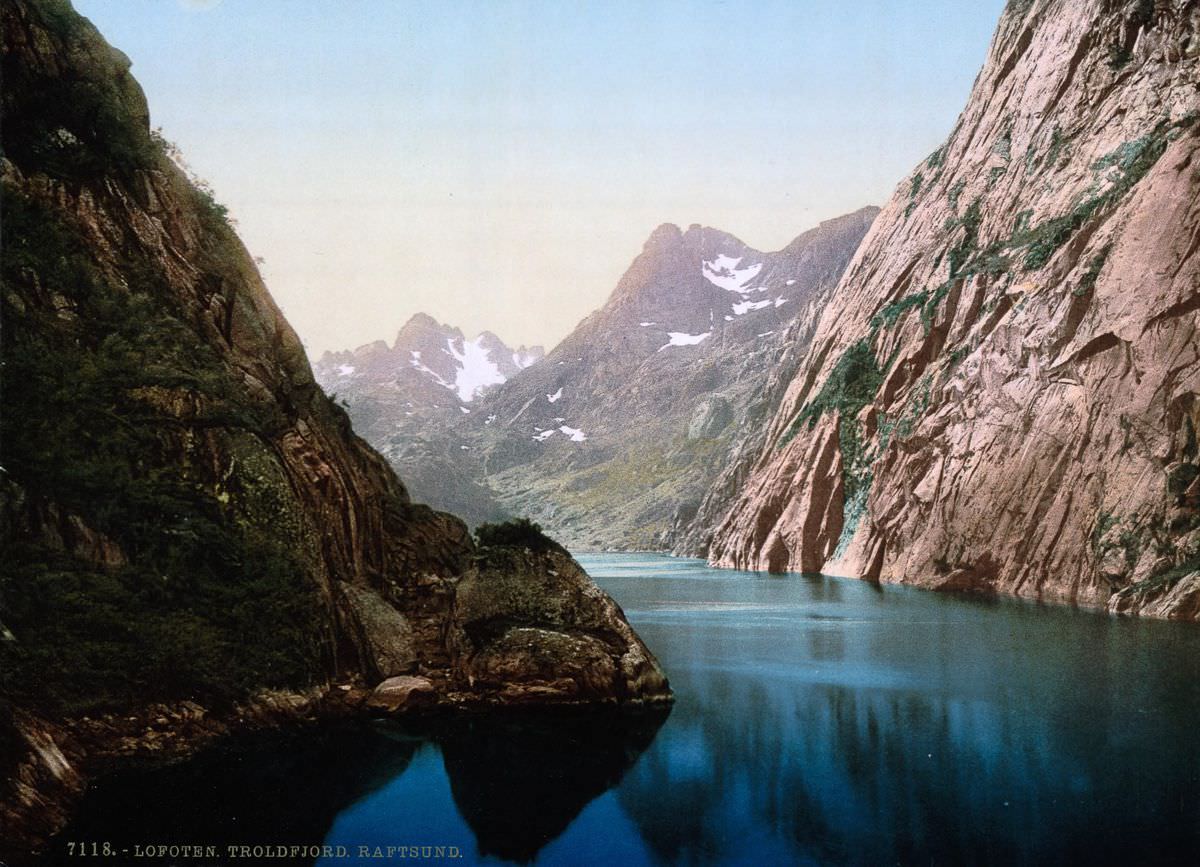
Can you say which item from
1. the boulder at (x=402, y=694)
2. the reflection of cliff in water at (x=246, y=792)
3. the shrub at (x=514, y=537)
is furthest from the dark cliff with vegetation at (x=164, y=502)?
the reflection of cliff in water at (x=246, y=792)

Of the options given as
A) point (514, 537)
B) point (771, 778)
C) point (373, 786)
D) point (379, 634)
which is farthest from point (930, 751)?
point (379, 634)

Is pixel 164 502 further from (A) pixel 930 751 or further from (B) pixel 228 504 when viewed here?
(A) pixel 930 751

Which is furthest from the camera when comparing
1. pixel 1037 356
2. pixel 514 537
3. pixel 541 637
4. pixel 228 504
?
pixel 1037 356

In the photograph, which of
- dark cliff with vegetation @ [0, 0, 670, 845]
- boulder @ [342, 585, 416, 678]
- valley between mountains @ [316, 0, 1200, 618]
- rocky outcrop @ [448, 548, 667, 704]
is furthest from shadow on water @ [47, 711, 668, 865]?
valley between mountains @ [316, 0, 1200, 618]

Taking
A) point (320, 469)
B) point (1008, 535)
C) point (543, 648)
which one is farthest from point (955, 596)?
point (320, 469)

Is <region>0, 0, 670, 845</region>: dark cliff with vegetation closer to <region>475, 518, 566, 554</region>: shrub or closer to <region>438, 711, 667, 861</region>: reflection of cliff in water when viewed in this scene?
<region>475, 518, 566, 554</region>: shrub

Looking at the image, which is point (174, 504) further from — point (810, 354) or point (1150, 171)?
point (810, 354)
